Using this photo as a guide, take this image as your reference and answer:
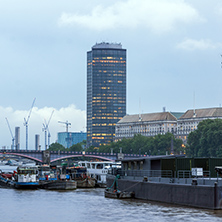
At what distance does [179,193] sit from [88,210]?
1089cm

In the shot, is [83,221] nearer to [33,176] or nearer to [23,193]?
[23,193]

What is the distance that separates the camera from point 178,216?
63.9 m

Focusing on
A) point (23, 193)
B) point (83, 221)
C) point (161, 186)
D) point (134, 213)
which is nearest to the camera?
point (83, 221)

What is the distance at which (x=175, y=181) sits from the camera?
240 feet

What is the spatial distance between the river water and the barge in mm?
1135

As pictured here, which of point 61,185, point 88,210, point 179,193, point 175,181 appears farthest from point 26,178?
point 179,193

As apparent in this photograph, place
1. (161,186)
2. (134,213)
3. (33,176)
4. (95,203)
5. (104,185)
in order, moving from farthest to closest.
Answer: (104,185) → (33,176) → (95,203) → (161,186) → (134,213)

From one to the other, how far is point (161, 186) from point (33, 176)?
36.2 m

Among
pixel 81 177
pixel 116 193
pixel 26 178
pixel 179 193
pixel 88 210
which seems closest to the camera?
pixel 179 193

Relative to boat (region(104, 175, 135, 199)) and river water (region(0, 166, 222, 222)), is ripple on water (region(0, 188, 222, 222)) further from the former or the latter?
boat (region(104, 175, 135, 199))

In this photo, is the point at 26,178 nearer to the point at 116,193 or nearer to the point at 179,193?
the point at 116,193

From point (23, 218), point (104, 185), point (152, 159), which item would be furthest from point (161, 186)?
point (104, 185)

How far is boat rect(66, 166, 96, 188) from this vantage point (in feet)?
366

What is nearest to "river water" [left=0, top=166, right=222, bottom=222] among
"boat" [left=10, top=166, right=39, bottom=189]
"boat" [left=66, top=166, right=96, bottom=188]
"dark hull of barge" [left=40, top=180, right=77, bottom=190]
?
"boat" [left=10, top=166, right=39, bottom=189]
